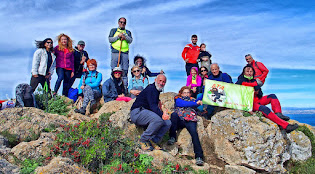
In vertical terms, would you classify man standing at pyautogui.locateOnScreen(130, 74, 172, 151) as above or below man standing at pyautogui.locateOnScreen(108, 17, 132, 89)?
below

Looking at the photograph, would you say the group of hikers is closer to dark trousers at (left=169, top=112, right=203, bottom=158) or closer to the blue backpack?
dark trousers at (left=169, top=112, right=203, bottom=158)

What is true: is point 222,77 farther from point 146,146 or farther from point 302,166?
point 146,146

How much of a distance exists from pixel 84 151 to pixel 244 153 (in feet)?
16.6

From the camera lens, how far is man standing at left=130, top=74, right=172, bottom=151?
7.83 metres

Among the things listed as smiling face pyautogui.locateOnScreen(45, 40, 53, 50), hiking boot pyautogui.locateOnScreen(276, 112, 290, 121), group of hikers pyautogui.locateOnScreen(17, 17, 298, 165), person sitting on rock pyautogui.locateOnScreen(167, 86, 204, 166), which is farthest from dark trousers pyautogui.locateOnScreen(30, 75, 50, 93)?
hiking boot pyautogui.locateOnScreen(276, 112, 290, 121)

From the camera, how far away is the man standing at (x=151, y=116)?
7.83 metres

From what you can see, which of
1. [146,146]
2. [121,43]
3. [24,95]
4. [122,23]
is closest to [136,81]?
[121,43]

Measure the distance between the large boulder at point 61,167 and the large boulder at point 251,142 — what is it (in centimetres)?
462

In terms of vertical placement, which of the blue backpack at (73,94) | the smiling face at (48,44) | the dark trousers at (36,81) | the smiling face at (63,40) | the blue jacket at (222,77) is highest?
the smiling face at (63,40)

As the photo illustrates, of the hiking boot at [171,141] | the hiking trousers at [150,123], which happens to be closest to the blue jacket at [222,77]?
the hiking boot at [171,141]

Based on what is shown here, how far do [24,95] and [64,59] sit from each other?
238 centimetres

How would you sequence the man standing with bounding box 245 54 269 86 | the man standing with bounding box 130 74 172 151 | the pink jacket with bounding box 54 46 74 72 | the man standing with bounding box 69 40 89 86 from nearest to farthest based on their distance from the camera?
the man standing with bounding box 130 74 172 151 → the man standing with bounding box 245 54 269 86 → the pink jacket with bounding box 54 46 74 72 → the man standing with bounding box 69 40 89 86

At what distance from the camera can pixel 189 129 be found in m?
8.68

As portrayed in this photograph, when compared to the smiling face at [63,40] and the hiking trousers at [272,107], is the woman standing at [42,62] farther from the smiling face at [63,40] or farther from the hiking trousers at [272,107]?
the hiking trousers at [272,107]
